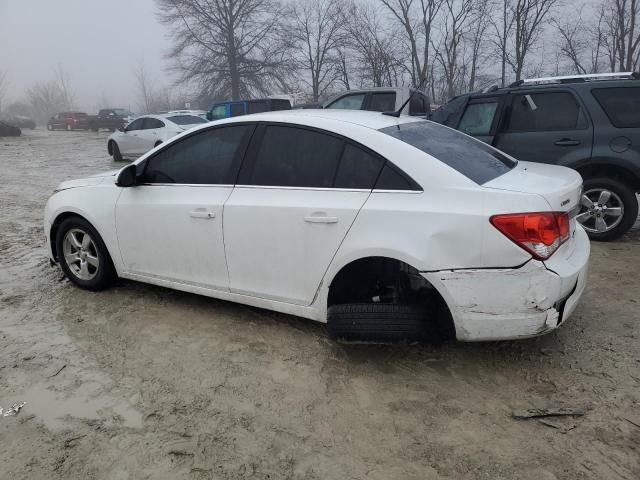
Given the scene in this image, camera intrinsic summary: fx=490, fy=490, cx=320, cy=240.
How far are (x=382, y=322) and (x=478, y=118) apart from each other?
4197mm

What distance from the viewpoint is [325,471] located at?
223cm

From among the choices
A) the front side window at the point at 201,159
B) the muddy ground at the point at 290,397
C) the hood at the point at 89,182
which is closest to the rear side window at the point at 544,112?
the muddy ground at the point at 290,397

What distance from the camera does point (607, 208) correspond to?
5379 mm

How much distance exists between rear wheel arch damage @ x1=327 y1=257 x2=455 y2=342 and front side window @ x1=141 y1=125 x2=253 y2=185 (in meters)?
1.13

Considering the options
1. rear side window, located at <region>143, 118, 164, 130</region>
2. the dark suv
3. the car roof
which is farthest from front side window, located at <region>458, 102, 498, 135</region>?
rear side window, located at <region>143, 118, 164, 130</region>

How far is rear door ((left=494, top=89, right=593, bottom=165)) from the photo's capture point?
543cm

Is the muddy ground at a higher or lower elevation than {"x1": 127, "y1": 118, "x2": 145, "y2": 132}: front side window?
lower

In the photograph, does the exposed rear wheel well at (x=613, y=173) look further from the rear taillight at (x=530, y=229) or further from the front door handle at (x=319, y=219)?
the front door handle at (x=319, y=219)

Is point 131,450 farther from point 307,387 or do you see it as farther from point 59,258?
point 59,258

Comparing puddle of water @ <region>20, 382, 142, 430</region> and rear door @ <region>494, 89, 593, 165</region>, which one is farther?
rear door @ <region>494, 89, 593, 165</region>

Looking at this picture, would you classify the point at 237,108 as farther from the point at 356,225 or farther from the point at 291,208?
the point at 356,225

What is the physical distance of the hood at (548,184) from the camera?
271 cm

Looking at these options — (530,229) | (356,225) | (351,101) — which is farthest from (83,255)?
(351,101)

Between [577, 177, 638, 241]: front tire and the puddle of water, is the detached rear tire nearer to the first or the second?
the puddle of water
